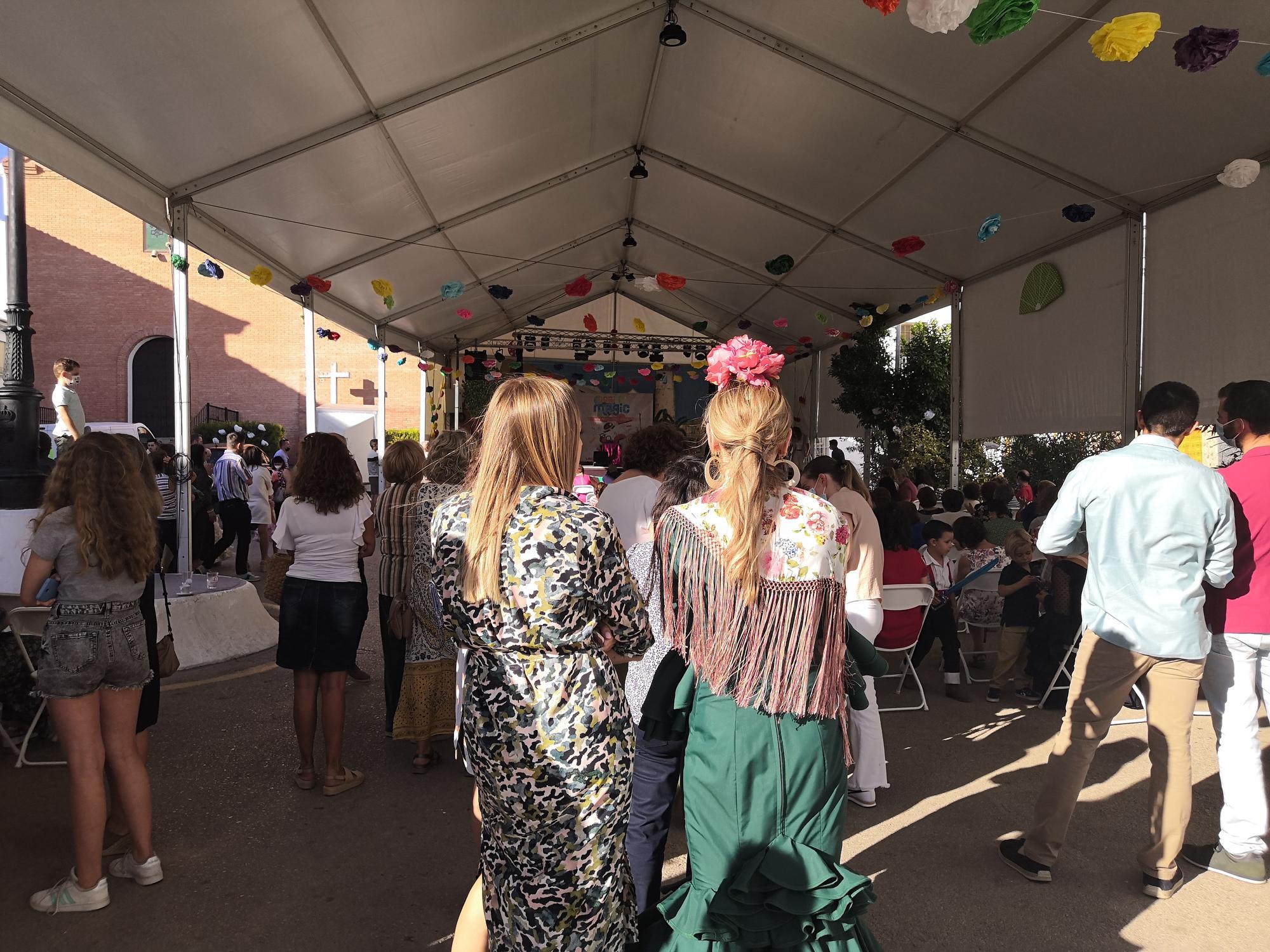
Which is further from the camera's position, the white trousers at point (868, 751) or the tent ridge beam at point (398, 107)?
the tent ridge beam at point (398, 107)

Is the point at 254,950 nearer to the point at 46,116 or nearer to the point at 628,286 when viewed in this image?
the point at 46,116

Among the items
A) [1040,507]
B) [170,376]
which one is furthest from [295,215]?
[170,376]

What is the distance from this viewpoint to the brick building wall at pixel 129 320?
915 inches

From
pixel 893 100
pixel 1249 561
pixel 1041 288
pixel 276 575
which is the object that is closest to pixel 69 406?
pixel 276 575

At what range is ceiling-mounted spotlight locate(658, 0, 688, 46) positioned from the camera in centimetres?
617

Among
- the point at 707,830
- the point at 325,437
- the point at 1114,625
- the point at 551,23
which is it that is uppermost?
the point at 551,23

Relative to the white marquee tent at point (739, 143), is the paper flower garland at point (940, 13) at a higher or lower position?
lower

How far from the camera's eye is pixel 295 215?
25.3ft

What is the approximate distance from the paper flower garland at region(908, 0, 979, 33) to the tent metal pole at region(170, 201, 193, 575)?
18.5 ft

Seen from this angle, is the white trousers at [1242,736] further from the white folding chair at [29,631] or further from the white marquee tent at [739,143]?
the white folding chair at [29,631]

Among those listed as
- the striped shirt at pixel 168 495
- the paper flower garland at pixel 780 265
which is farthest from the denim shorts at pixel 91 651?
the paper flower garland at pixel 780 265

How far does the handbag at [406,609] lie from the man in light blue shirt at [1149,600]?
8.84 feet

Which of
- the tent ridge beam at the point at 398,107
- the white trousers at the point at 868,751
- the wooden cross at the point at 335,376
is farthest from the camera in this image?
the wooden cross at the point at 335,376

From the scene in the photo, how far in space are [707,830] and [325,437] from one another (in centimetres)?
264
